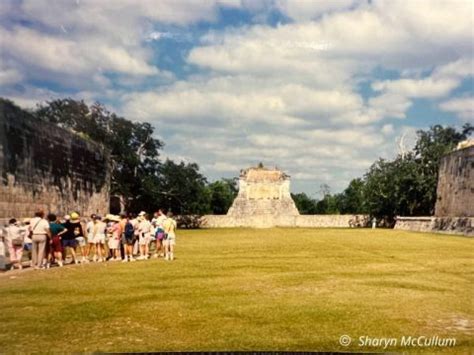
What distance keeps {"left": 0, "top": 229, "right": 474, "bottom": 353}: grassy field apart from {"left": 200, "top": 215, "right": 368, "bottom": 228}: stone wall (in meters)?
36.6

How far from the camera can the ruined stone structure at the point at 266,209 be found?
1939 inches

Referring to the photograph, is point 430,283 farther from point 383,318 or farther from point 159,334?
point 159,334

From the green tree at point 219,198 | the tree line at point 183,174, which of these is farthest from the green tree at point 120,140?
the green tree at point 219,198

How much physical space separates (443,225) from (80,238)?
2153 cm

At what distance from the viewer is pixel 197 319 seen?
5863 millimetres

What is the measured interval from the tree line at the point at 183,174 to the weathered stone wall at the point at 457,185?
30.5ft

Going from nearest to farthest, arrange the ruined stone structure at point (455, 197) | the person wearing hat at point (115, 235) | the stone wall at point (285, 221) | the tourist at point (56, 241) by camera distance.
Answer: the tourist at point (56, 241)
the person wearing hat at point (115, 235)
the ruined stone structure at point (455, 197)
the stone wall at point (285, 221)

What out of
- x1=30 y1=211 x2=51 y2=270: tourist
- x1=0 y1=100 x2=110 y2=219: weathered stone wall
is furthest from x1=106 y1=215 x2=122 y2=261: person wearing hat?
x1=0 y1=100 x2=110 y2=219: weathered stone wall

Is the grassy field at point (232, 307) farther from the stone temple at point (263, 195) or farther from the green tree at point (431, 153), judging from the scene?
the stone temple at point (263, 195)

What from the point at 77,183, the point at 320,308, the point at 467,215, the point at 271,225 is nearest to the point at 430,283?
the point at 320,308

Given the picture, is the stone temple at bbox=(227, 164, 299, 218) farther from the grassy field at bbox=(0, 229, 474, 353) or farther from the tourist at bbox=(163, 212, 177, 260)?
the grassy field at bbox=(0, 229, 474, 353)

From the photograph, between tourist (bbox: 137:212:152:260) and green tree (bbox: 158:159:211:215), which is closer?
tourist (bbox: 137:212:152:260)

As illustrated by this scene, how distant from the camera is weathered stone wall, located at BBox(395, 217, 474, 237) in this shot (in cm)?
2579

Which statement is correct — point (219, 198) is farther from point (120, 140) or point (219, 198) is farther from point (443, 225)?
point (120, 140)
